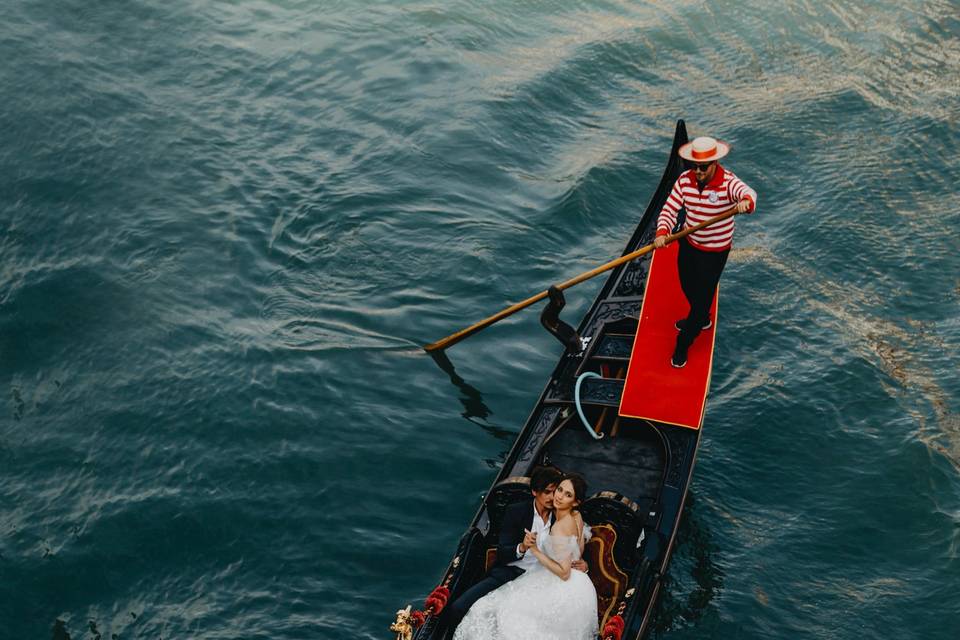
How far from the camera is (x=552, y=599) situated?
5.64 meters

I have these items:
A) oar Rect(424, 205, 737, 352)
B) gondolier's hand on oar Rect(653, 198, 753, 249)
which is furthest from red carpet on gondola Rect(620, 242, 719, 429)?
gondolier's hand on oar Rect(653, 198, 753, 249)

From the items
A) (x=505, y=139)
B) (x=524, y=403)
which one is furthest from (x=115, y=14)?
(x=524, y=403)

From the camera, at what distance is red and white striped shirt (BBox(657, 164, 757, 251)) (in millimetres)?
7270

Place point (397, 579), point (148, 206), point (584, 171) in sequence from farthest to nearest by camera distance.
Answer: point (584, 171), point (148, 206), point (397, 579)

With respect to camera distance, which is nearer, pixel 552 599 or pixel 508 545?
pixel 552 599

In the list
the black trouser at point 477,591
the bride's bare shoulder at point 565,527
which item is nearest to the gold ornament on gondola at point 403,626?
the black trouser at point 477,591

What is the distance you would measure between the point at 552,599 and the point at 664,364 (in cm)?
283

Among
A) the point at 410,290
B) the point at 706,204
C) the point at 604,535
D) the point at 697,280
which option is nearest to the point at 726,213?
the point at 706,204

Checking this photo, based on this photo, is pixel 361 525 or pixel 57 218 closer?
pixel 361 525

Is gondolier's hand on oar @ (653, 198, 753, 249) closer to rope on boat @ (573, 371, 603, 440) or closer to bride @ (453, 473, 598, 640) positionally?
rope on boat @ (573, 371, 603, 440)

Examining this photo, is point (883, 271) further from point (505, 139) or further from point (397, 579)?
point (397, 579)

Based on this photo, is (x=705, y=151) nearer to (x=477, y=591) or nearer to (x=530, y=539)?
(x=530, y=539)

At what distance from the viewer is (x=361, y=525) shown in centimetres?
776

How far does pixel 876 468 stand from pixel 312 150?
27.6 ft
